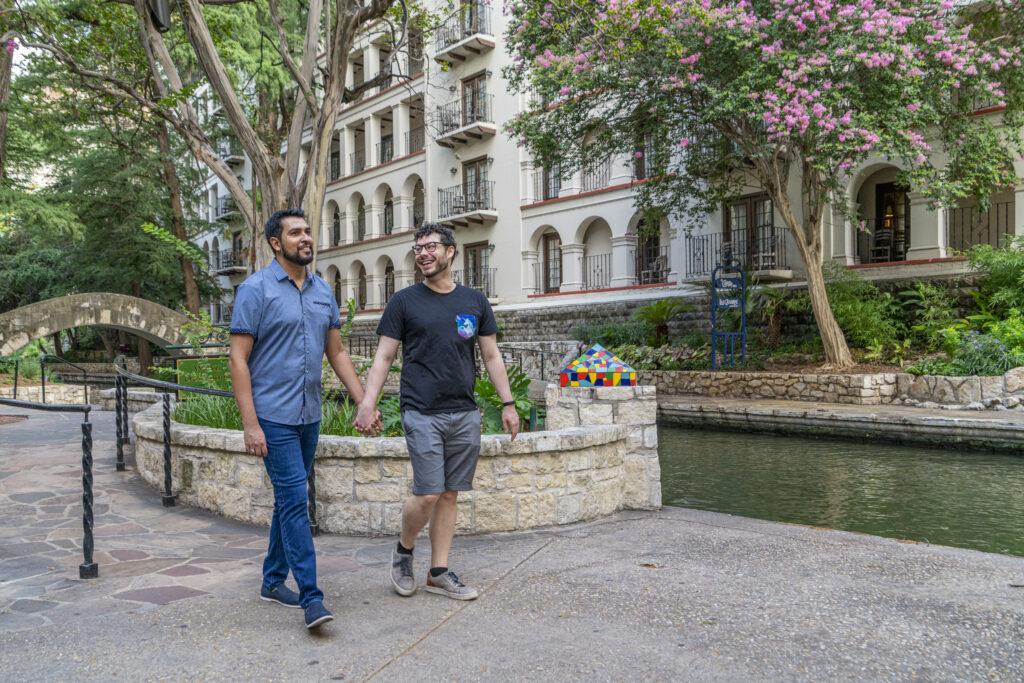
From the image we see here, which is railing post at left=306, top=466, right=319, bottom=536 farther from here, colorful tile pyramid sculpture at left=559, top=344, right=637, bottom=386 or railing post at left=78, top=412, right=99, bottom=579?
colorful tile pyramid sculpture at left=559, top=344, right=637, bottom=386

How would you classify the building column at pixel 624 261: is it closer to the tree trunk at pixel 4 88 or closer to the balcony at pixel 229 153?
the tree trunk at pixel 4 88

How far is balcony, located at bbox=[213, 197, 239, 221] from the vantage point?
3476 centimetres

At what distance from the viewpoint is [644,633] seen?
349cm

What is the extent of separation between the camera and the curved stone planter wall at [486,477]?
539cm

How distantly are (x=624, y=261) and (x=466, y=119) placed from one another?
877cm

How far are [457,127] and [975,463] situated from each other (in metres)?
22.1

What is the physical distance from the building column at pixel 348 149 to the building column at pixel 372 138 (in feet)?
6.70

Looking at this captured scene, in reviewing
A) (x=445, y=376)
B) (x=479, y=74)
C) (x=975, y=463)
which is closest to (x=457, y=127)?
(x=479, y=74)

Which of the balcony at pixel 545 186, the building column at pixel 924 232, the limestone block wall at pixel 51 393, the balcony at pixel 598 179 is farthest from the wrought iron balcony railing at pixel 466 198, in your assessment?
the building column at pixel 924 232

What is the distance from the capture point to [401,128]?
105ft

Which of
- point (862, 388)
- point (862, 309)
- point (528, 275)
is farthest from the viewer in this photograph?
point (528, 275)

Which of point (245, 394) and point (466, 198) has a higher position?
point (466, 198)

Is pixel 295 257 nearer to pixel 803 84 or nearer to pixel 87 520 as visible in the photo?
pixel 87 520

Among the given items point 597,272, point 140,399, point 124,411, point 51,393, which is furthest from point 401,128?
point 124,411
